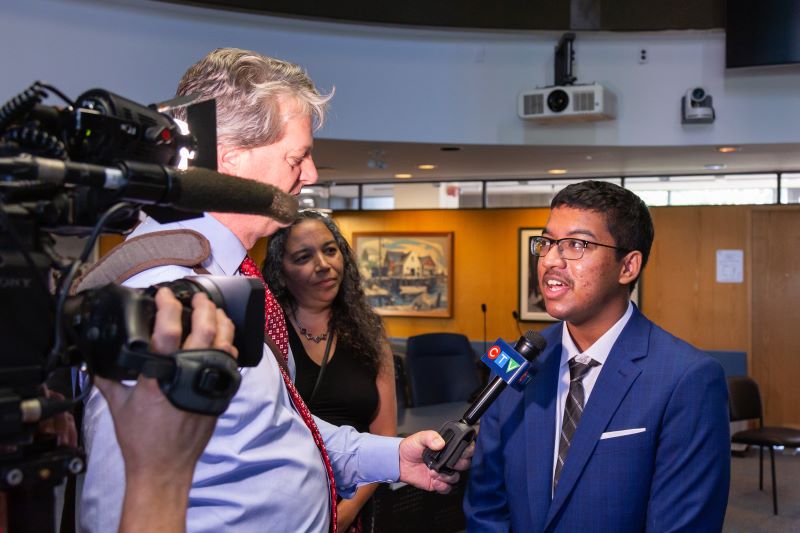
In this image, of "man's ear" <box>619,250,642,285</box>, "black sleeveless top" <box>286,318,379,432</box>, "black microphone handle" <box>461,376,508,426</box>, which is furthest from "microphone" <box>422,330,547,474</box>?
"black sleeveless top" <box>286,318,379,432</box>

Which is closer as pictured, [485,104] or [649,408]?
[649,408]

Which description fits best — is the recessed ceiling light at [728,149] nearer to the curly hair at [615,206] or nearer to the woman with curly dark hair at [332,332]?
the woman with curly dark hair at [332,332]

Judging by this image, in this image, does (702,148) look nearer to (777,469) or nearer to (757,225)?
(757,225)

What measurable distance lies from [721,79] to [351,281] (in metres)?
4.54

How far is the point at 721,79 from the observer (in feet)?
20.8

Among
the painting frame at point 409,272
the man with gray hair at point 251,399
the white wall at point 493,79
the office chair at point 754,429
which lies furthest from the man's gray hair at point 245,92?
the painting frame at point 409,272

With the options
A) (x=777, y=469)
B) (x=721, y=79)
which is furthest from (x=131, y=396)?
(x=777, y=469)

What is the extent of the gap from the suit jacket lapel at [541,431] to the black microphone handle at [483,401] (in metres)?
0.29

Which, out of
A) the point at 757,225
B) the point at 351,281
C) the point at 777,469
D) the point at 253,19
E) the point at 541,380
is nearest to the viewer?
the point at 541,380

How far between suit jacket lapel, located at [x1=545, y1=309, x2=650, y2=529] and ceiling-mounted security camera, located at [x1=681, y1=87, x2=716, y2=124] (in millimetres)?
4564

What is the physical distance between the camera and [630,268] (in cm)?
234

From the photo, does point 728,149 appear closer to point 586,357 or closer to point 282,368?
point 586,357

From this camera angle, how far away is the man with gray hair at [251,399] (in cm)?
113

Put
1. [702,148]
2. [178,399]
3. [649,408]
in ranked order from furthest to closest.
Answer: [702,148] → [649,408] → [178,399]
